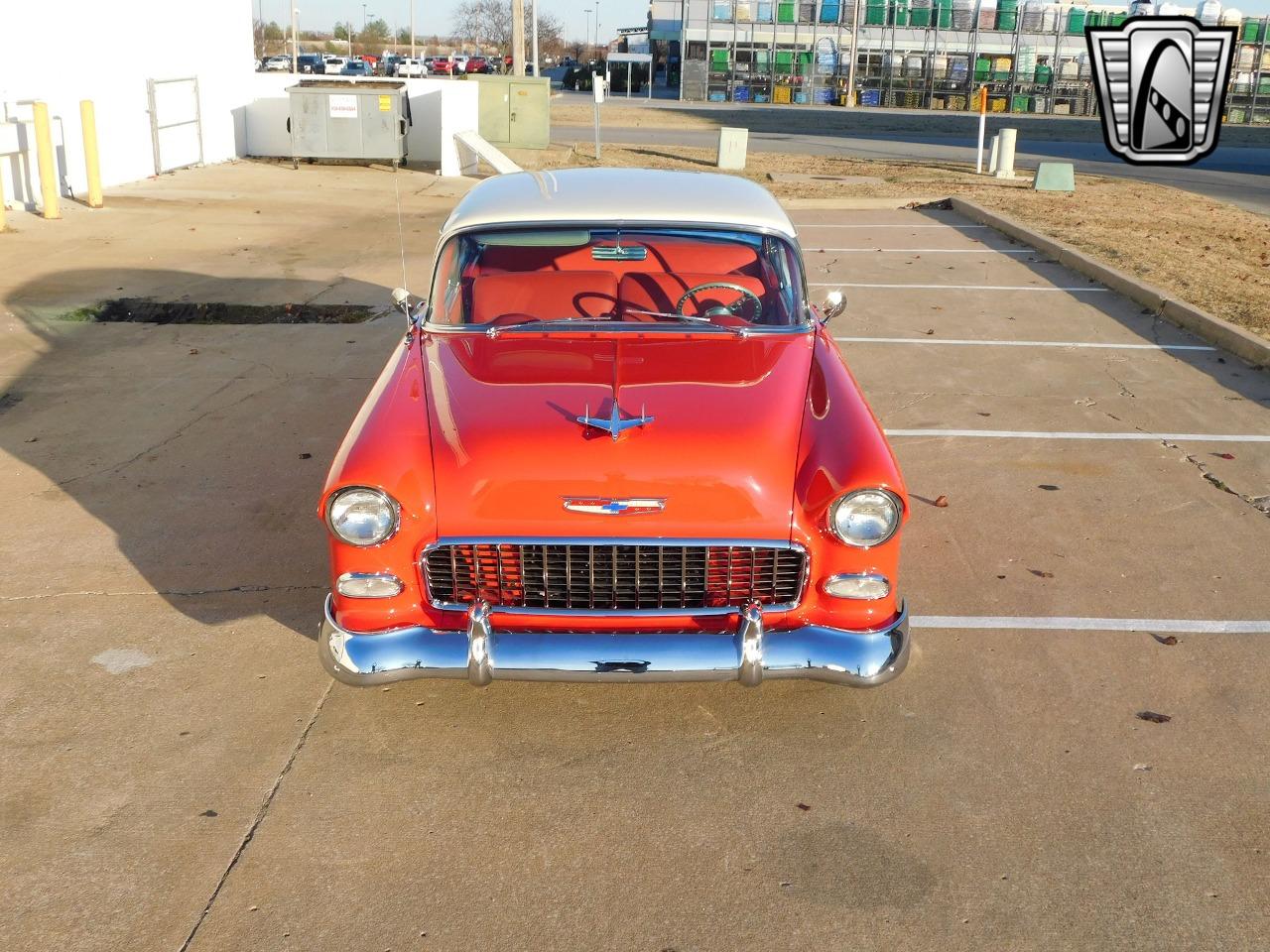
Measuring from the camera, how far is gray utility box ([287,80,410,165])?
2131 cm

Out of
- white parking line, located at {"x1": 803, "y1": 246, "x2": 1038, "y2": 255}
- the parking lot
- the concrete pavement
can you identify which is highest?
the concrete pavement

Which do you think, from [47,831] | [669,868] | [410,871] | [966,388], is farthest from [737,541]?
[966,388]

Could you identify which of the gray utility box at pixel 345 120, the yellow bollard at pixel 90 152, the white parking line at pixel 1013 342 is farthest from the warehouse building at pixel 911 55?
A: the white parking line at pixel 1013 342

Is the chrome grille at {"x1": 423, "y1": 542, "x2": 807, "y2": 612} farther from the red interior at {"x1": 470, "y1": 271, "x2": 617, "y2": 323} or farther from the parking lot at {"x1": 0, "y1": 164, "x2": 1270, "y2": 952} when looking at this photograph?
the red interior at {"x1": 470, "y1": 271, "x2": 617, "y2": 323}

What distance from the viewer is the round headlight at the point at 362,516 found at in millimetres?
3939

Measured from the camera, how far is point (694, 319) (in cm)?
505

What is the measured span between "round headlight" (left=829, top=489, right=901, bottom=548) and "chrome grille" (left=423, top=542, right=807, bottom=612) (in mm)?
161

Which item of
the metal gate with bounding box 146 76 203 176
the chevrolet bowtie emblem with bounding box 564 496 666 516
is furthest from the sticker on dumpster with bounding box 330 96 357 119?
the chevrolet bowtie emblem with bounding box 564 496 666 516

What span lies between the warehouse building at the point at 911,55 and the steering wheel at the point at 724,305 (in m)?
50.1

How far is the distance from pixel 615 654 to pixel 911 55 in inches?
2145

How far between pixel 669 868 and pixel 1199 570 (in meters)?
3.28

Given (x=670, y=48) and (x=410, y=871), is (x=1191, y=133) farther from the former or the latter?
(x=670, y=48)

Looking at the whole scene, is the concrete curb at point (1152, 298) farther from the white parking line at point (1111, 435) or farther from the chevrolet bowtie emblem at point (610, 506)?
the chevrolet bowtie emblem at point (610, 506)

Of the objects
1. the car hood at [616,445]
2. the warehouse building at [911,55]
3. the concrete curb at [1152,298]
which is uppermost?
the warehouse building at [911,55]
